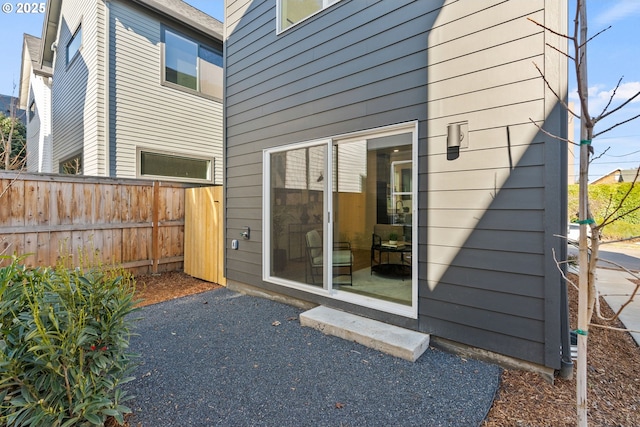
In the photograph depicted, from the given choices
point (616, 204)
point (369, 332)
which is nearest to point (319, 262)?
point (369, 332)

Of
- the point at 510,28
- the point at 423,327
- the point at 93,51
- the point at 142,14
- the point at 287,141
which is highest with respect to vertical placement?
the point at 142,14

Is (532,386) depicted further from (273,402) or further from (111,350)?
(111,350)

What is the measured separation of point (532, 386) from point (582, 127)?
1.91m

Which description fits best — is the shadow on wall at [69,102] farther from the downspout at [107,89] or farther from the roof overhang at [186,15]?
the roof overhang at [186,15]

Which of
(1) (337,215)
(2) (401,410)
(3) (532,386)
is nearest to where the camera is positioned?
(2) (401,410)

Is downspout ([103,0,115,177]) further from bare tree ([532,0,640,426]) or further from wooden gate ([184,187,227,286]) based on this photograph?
bare tree ([532,0,640,426])

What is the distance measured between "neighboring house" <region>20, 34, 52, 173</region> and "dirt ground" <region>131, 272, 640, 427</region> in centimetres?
1138

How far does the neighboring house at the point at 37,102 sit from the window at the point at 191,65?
562 cm

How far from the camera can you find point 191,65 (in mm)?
7727

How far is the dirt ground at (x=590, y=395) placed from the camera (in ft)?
6.22

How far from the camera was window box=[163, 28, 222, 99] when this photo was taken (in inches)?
290

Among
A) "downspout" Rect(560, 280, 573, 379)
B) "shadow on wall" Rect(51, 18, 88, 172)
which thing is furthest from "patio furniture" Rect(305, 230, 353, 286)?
"shadow on wall" Rect(51, 18, 88, 172)

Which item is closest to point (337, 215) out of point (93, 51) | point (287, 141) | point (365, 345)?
point (287, 141)

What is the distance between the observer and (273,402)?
6.80 ft
